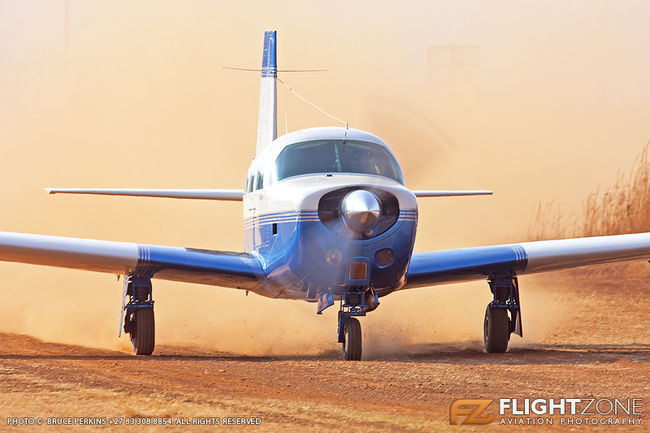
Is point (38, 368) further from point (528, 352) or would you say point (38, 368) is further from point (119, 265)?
point (528, 352)

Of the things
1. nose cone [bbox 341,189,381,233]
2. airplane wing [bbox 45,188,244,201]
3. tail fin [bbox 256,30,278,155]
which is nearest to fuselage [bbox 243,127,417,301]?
nose cone [bbox 341,189,381,233]

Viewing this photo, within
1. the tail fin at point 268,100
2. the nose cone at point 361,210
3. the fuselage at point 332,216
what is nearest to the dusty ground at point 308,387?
the fuselage at point 332,216

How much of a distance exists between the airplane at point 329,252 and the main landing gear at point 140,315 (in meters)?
0.01

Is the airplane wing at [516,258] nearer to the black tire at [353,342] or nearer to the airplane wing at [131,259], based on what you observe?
the black tire at [353,342]

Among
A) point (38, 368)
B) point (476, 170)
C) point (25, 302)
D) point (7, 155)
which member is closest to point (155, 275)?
point (38, 368)

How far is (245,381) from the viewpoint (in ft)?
29.2

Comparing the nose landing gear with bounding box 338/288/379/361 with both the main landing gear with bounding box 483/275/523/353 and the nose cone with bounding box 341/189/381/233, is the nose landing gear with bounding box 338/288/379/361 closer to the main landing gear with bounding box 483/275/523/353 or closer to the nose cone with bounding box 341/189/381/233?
the nose cone with bounding box 341/189/381/233

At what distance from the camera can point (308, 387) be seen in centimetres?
864

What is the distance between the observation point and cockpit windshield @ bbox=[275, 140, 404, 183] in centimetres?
1235

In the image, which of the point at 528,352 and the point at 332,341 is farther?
the point at 332,341

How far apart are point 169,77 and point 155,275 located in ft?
63.2

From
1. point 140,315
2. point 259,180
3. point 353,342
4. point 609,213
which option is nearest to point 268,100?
point 259,180

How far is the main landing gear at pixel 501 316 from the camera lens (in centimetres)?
1374

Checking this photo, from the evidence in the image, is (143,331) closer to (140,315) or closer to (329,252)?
(140,315)
